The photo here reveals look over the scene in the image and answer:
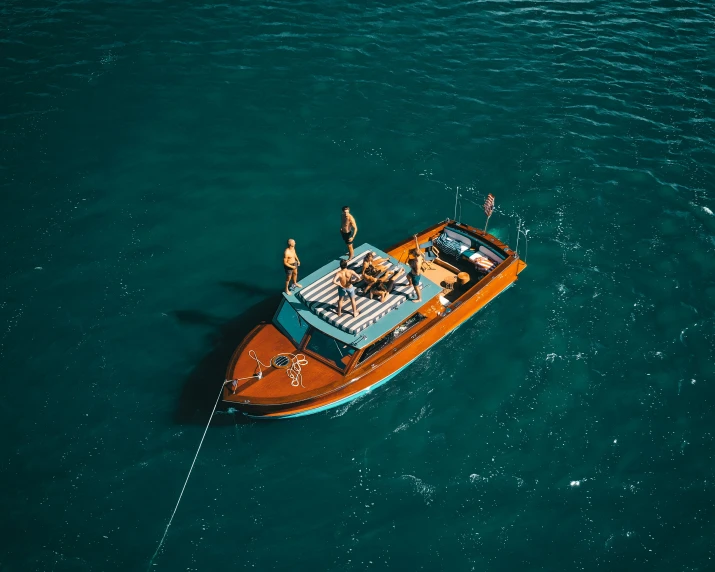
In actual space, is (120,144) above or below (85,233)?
above

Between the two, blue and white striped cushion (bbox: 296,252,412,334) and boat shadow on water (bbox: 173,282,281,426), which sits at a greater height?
blue and white striped cushion (bbox: 296,252,412,334)

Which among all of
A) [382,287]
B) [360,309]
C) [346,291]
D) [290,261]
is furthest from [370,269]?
[290,261]

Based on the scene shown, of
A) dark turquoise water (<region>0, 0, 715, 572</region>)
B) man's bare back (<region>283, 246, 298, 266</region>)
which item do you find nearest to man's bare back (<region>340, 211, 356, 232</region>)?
man's bare back (<region>283, 246, 298, 266</region>)

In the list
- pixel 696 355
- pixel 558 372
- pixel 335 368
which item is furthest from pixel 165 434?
pixel 696 355

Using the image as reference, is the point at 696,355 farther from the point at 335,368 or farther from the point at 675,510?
the point at 335,368

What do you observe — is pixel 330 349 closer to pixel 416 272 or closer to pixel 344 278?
pixel 344 278

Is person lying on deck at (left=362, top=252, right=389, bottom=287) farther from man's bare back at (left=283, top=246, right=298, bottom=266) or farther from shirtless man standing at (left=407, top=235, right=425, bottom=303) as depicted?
man's bare back at (left=283, top=246, right=298, bottom=266)
